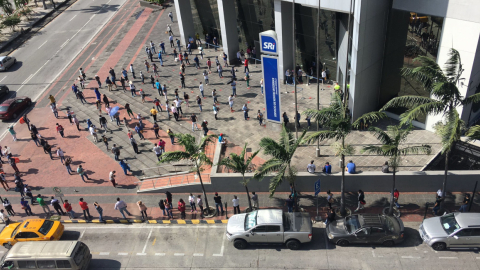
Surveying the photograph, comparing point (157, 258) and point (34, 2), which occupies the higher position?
point (34, 2)

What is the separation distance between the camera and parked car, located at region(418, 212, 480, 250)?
19.2 meters

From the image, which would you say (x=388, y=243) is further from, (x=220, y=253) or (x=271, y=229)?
(x=220, y=253)

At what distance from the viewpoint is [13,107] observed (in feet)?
117

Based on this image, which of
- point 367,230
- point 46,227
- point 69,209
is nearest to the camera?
point 367,230

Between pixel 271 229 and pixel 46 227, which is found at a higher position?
pixel 271 229

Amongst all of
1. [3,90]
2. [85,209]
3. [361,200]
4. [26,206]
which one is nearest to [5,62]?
[3,90]

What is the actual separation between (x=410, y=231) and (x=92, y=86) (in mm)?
30465

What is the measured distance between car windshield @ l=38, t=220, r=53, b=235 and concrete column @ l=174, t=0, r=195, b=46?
26044 millimetres

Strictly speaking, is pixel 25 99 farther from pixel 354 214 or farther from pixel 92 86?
pixel 354 214

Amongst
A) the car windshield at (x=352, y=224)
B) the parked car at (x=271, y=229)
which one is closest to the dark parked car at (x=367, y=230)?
the car windshield at (x=352, y=224)

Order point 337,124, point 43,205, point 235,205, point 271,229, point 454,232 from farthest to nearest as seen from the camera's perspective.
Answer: point 43,205
point 235,205
point 271,229
point 337,124
point 454,232

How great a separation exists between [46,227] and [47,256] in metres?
3.21

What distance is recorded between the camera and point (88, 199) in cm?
2630

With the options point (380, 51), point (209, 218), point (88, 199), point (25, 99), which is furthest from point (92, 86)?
point (380, 51)
